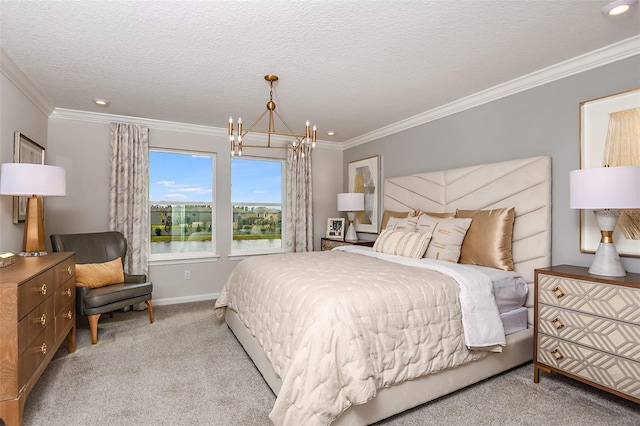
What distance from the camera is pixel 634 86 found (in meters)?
2.33

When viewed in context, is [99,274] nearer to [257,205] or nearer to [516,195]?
[257,205]

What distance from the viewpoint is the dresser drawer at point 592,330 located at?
77.5 inches

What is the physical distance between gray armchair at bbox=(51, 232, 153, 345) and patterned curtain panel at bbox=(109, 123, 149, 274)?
233mm

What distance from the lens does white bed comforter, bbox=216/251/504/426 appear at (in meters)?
1.67

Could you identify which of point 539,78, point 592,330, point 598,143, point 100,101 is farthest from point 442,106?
point 100,101

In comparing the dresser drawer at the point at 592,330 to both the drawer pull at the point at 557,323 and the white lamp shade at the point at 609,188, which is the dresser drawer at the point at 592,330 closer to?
the drawer pull at the point at 557,323

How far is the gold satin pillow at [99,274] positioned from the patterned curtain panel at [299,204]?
91.9 inches

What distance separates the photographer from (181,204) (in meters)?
4.70

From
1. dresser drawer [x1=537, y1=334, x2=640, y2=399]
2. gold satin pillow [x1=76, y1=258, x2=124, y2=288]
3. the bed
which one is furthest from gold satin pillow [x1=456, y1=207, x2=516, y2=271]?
gold satin pillow [x1=76, y1=258, x2=124, y2=288]

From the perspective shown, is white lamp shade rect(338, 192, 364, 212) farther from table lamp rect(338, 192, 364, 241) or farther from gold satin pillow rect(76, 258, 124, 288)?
gold satin pillow rect(76, 258, 124, 288)

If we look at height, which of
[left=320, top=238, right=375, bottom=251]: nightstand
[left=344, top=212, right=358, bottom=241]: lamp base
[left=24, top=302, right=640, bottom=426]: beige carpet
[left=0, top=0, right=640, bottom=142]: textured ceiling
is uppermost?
[left=0, top=0, right=640, bottom=142]: textured ceiling

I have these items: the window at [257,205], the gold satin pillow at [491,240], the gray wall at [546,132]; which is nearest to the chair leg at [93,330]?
the window at [257,205]

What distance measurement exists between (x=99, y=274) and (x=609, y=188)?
4.39 metres

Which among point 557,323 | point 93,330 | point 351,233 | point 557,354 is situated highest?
point 351,233
